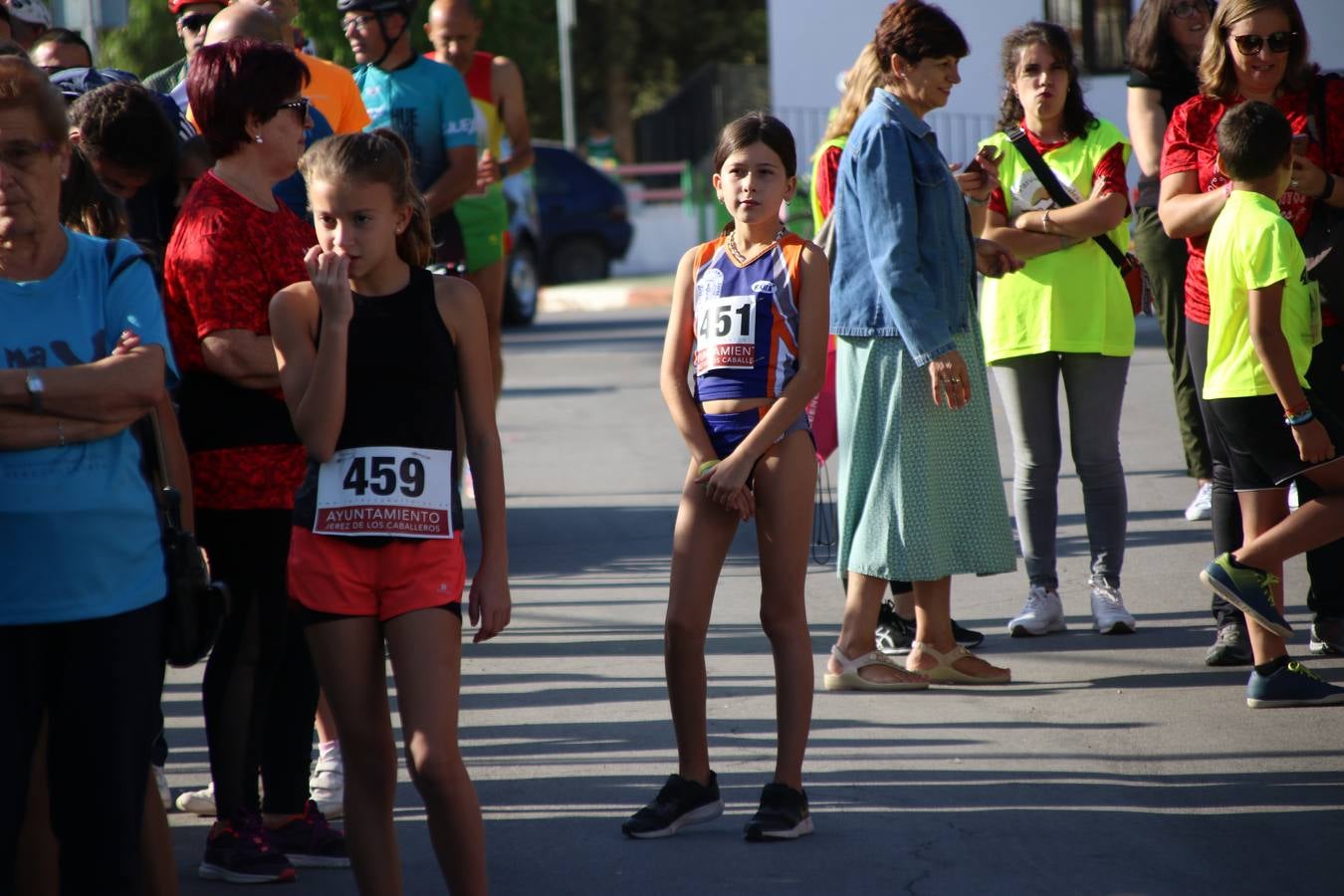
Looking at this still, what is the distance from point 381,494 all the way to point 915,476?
247 centimetres

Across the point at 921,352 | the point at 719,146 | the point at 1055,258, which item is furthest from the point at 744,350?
the point at 1055,258

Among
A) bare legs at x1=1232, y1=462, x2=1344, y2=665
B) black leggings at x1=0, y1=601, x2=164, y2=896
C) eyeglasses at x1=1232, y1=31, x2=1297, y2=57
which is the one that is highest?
eyeglasses at x1=1232, y1=31, x2=1297, y2=57

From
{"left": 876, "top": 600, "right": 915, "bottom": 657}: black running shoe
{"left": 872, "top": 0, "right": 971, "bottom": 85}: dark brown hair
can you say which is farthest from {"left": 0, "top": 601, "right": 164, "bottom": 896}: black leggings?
{"left": 876, "top": 600, "right": 915, "bottom": 657}: black running shoe

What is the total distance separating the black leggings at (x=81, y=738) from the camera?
3105 millimetres

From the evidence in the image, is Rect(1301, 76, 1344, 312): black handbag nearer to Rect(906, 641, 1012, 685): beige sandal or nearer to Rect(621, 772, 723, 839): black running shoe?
Rect(906, 641, 1012, 685): beige sandal

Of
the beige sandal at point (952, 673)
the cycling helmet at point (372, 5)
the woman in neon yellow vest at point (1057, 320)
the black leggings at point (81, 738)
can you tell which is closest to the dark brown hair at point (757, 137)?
the beige sandal at point (952, 673)

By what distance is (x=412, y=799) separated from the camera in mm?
4801

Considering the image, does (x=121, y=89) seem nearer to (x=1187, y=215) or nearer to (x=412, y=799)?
(x=412, y=799)

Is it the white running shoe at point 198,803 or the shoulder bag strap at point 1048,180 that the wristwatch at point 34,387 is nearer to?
the white running shoe at point 198,803

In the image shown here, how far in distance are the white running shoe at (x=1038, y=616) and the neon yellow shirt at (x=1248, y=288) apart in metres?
1.21

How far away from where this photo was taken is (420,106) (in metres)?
7.50

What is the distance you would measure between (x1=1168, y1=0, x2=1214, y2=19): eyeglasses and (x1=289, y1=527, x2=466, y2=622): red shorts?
4586mm

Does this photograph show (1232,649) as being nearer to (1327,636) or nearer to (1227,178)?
(1327,636)

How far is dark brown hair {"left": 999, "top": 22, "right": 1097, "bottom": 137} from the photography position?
6348 mm
